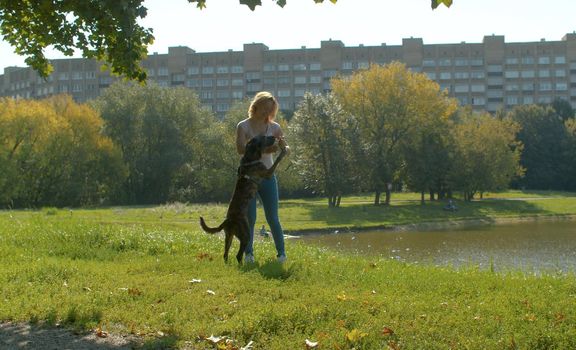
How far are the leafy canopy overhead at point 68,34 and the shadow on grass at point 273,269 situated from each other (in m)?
3.15

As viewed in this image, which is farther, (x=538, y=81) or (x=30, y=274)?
(x=538, y=81)

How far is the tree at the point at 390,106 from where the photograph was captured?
50.0 metres

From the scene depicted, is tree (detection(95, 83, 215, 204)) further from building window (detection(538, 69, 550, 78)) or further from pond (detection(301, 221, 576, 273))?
building window (detection(538, 69, 550, 78))

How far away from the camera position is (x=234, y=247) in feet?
33.4

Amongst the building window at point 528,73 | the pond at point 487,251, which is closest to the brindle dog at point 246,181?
the pond at point 487,251

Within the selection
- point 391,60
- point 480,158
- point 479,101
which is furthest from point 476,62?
point 480,158

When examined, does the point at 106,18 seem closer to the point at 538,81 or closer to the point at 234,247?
the point at 234,247

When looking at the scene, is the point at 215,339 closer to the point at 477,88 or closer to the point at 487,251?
the point at 487,251

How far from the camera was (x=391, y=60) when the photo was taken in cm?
12119

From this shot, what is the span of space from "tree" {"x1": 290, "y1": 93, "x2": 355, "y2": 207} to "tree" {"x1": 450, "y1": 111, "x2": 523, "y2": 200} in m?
10.7

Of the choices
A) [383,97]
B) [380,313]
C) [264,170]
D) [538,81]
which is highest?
[538,81]

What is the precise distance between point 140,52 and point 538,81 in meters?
126

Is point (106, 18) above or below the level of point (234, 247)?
above

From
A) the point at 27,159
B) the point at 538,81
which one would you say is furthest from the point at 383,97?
the point at 538,81
